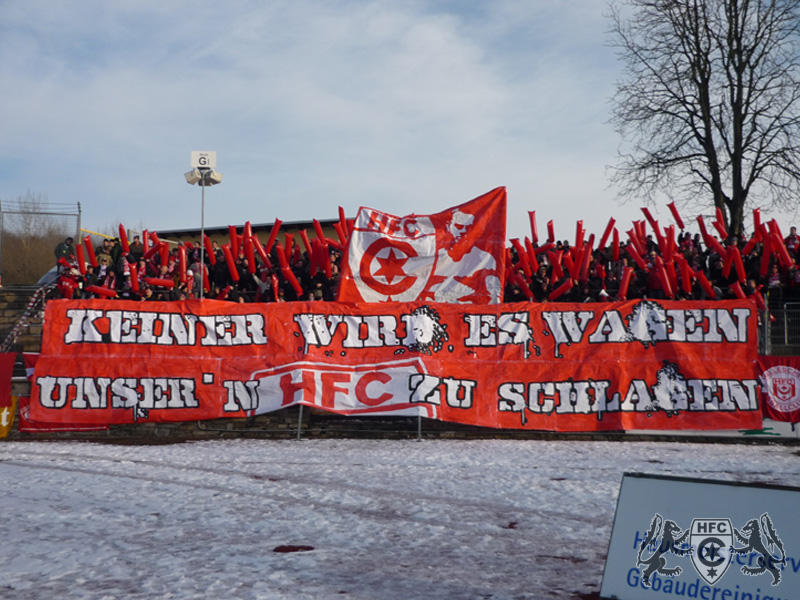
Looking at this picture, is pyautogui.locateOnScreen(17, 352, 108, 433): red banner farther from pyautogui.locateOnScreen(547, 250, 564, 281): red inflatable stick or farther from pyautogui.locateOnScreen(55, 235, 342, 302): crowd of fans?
pyautogui.locateOnScreen(547, 250, 564, 281): red inflatable stick

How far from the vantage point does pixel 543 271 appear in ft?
50.8

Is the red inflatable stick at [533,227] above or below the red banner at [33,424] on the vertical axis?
above

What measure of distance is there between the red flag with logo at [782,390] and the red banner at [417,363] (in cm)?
25

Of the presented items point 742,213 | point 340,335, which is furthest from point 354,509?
point 742,213

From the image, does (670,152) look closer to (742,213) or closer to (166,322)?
(742,213)

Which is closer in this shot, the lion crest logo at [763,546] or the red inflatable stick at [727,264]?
the lion crest logo at [763,546]

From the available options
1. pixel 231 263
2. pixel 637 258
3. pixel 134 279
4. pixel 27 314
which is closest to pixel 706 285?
pixel 637 258

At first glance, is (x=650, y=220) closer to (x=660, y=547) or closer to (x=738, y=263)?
(x=738, y=263)

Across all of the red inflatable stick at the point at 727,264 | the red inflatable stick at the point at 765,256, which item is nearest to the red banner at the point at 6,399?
the red inflatable stick at the point at 727,264

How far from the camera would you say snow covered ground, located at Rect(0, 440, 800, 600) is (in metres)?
4.83

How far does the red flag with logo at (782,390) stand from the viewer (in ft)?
39.3

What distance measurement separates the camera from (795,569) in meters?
3.46

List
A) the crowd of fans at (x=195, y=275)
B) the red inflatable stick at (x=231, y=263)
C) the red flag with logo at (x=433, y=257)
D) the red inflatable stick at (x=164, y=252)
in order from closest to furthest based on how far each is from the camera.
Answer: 1. the red flag with logo at (x=433, y=257)
2. the crowd of fans at (x=195, y=275)
3. the red inflatable stick at (x=231, y=263)
4. the red inflatable stick at (x=164, y=252)

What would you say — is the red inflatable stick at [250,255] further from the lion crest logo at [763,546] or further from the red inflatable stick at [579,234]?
the lion crest logo at [763,546]
